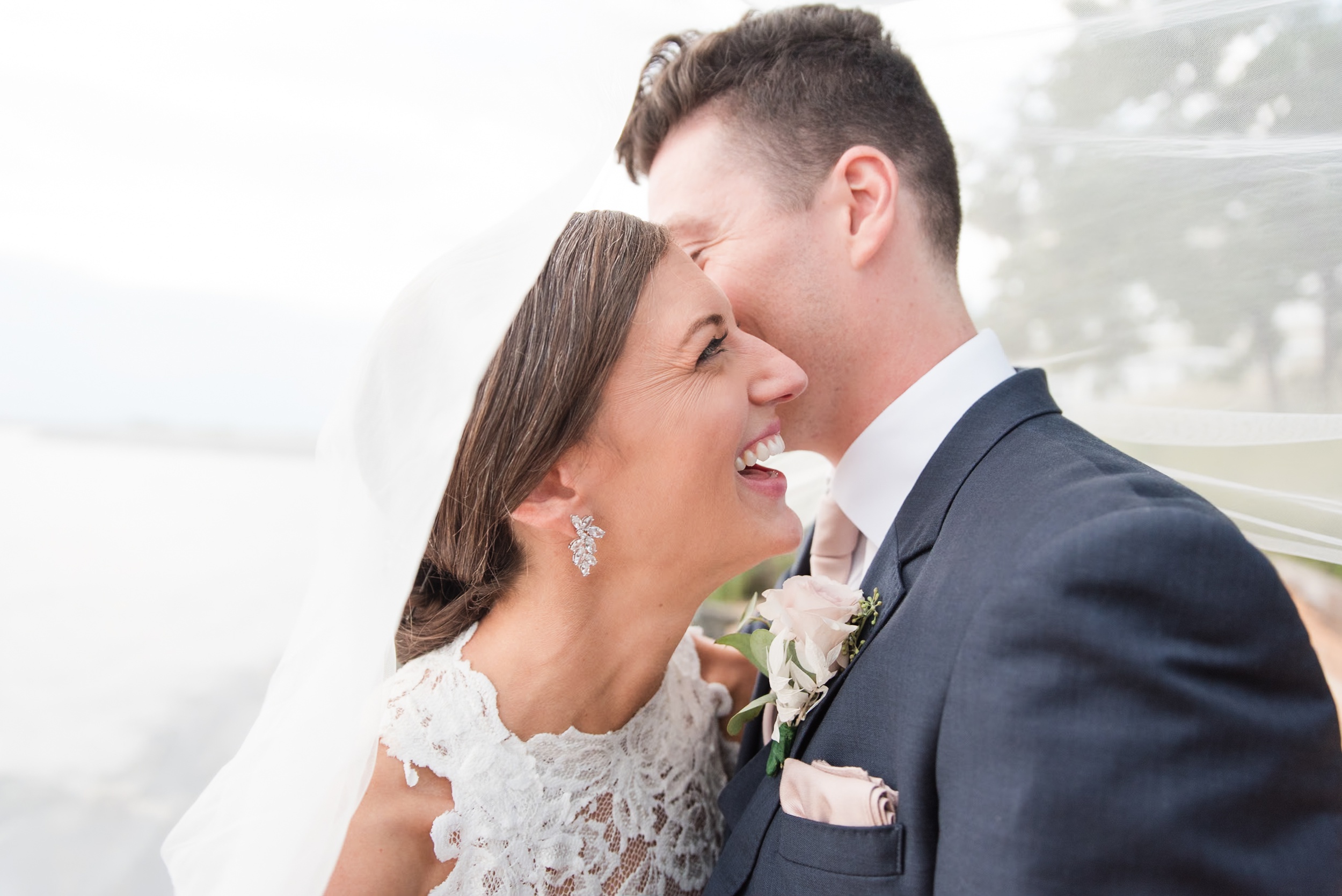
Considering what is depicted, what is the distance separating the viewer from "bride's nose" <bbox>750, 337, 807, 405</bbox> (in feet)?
7.04

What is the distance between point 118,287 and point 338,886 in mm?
1218

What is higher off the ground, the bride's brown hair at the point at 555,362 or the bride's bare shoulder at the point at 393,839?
the bride's brown hair at the point at 555,362

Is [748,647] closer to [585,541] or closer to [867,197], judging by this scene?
[585,541]

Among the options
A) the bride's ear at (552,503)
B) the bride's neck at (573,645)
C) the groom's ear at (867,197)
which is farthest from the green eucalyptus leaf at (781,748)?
the groom's ear at (867,197)

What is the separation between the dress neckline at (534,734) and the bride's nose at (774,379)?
748 mm

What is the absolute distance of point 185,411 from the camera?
1542 millimetres

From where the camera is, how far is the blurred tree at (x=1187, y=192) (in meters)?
2.10

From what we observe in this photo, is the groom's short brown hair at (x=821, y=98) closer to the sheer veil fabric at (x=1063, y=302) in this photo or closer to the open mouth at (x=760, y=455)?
the sheer veil fabric at (x=1063, y=302)

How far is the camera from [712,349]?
2.12 metres

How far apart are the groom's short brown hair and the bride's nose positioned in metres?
0.55

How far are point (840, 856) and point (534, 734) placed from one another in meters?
0.85

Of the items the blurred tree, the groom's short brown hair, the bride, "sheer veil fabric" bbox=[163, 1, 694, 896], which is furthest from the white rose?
the blurred tree

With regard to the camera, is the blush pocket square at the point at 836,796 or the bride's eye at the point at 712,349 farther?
the bride's eye at the point at 712,349

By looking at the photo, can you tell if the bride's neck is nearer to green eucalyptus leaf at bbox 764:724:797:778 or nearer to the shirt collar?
green eucalyptus leaf at bbox 764:724:797:778
